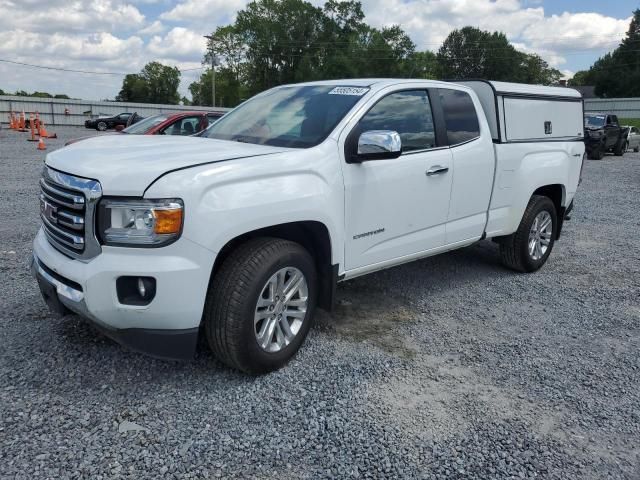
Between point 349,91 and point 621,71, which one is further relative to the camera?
point 621,71

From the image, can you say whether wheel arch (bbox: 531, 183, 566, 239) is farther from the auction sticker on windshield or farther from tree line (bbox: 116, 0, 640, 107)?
tree line (bbox: 116, 0, 640, 107)

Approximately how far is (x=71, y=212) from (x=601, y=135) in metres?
22.2

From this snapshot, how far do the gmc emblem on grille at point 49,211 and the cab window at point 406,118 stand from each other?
6.68ft

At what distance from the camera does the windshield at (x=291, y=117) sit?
12.4 feet

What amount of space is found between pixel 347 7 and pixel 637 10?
158ft

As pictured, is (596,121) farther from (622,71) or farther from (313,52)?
(622,71)

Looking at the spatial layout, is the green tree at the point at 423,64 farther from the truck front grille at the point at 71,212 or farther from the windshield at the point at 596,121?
the truck front grille at the point at 71,212

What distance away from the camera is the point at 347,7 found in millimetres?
76312

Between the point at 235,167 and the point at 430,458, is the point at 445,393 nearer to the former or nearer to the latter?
the point at 430,458

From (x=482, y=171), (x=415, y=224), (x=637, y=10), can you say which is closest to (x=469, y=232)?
(x=482, y=171)

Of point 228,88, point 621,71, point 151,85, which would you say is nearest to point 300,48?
point 228,88

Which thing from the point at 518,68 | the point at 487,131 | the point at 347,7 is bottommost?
the point at 487,131

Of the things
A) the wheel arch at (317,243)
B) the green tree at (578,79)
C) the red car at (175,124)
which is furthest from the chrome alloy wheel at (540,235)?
the green tree at (578,79)

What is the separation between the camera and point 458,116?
466 cm
